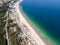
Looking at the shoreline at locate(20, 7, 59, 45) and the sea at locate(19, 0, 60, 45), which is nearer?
the shoreline at locate(20, 7, 59, 45)

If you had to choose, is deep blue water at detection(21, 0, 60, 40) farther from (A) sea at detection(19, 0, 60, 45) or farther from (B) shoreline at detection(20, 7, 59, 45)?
(B) shoreline at detection(20, 7, 59, 45)

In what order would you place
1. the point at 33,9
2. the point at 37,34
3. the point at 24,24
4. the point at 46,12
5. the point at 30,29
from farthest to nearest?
1. the point at 33,9
2. the point at 46,12
3. the point at 24,24
4. the point at 30,29
5. the point at 37,34

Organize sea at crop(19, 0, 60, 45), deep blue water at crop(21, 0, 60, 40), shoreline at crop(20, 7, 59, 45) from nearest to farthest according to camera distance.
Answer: shoreline at crop(20, 7, 59, 45) < sea at crop(19, 0, 60, 45) < deep blue water at crop(21, 0, 60, 40)

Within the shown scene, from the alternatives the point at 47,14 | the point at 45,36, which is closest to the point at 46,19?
the point at 47,14

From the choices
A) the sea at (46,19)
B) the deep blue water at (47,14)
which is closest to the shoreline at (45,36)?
the sea at (46,19)

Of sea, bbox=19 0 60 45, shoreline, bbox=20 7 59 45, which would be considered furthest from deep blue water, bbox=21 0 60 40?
→ shoreline, bbox=20 7 59 45

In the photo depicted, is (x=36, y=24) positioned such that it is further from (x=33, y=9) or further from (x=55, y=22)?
(x=33, y=9)

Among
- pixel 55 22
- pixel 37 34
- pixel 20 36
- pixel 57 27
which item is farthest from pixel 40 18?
pixel 20 36
